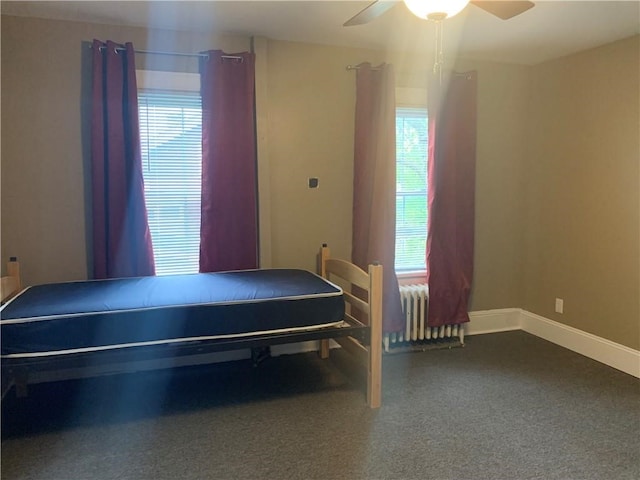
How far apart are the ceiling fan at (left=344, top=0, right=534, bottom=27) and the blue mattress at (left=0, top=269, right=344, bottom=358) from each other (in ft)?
4.74

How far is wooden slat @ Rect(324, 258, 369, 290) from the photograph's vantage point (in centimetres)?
290

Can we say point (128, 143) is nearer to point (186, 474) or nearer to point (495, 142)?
point (186, 474)

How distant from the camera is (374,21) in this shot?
3092mm

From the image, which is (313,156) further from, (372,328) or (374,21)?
(372,328)

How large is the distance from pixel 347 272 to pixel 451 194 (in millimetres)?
→ 1172

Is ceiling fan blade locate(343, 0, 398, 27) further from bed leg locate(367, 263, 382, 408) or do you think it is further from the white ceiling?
bed leg locate(367, 263, 382, 408)

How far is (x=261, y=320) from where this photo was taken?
2629 millimetres

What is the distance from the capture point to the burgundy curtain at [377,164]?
360 cm

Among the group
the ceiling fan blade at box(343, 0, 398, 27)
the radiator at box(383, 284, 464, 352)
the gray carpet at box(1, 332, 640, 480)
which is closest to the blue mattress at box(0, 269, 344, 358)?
the gray carpet at box(1, 332, 640, 480)

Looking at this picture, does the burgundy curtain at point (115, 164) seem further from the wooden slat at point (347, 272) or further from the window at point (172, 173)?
the wooden slat at point (347, 272)

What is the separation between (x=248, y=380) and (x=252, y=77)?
2.00m

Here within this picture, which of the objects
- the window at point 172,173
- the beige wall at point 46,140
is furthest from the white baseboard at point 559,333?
the beige wall at point 46,140

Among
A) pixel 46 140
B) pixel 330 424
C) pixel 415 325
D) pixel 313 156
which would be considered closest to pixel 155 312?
pixel 330 424

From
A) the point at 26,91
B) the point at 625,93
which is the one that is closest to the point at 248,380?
the point at 26,91
